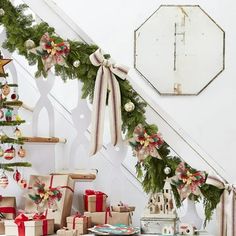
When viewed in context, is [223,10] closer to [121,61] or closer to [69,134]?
[121,61]

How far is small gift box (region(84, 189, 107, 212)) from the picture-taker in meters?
2.56

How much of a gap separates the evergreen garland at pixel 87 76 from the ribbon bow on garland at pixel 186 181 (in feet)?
0.10

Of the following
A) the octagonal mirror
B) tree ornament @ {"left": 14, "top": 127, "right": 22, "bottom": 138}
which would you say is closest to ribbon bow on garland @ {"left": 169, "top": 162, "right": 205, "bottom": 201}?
tree ornament @ {"left": 14, "top": 127, "right": 22, "bottom": 138}

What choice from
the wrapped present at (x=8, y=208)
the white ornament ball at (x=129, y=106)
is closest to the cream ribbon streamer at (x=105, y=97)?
the white ornament ball at (x=129, y=106)

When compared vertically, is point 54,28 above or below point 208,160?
above

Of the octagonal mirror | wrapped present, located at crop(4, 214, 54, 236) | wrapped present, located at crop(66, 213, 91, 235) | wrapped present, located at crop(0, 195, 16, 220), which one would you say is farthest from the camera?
the octagonal mirror

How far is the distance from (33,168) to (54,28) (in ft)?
2.01

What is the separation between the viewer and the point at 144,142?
2.52 metres

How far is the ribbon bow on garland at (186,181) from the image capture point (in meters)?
2.54

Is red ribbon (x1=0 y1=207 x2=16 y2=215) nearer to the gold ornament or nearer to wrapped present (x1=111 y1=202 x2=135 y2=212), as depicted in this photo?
wrapped present (x1=111 y1=202 x2=135 y2=212)

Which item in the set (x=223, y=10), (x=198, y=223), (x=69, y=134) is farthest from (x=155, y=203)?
(x=223, y=10)

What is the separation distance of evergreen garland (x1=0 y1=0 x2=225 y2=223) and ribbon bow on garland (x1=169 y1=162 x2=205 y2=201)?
0.10 ft

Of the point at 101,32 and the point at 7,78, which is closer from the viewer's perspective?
the point at 7,78

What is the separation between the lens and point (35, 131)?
2705 mm
